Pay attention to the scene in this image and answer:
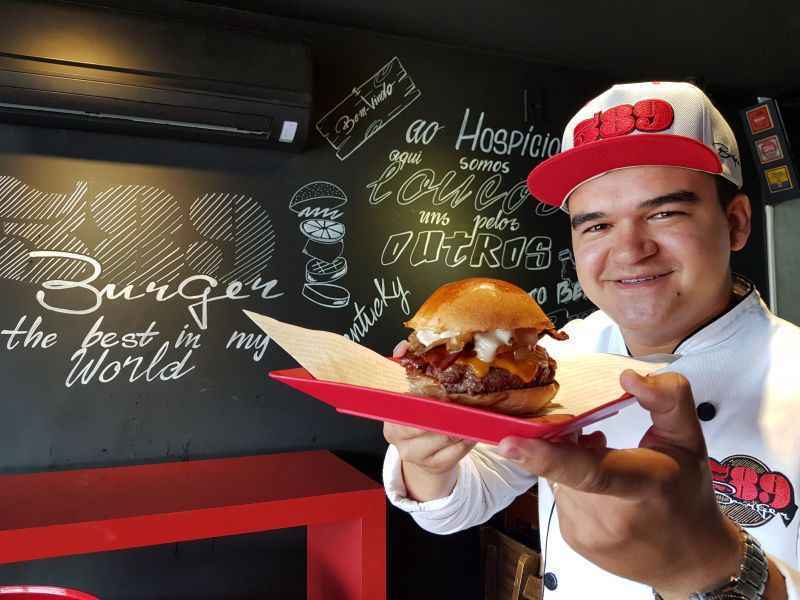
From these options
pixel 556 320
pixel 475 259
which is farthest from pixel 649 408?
pixel 556 320

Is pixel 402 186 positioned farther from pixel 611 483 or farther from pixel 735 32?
pixel 611 483

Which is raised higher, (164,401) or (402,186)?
(402,186)

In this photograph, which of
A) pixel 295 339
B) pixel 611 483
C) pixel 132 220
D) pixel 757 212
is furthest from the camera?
pixel 757 212

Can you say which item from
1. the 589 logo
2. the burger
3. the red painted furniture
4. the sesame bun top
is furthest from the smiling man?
the red painted furniture

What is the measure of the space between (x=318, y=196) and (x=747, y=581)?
2562 millimetres

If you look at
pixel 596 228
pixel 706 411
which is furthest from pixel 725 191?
pixel 706 411

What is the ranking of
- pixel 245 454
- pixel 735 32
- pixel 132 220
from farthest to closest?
pixel 735 32 < pixel 245 454 < pixel 132 220

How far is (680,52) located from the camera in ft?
10.9

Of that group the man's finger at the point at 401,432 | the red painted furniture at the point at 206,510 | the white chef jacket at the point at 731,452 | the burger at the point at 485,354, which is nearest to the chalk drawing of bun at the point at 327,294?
the red painted furniture at the point at 206,510

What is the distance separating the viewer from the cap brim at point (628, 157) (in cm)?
119

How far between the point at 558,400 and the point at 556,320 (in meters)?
2.40

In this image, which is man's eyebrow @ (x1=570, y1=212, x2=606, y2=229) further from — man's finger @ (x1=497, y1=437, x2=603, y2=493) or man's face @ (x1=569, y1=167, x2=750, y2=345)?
man's finger @ (x1=497, y1=437, x2=603, y2=493)

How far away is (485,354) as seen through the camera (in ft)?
3.48

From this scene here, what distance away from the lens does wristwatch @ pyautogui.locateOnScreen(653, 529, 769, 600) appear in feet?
2.26
